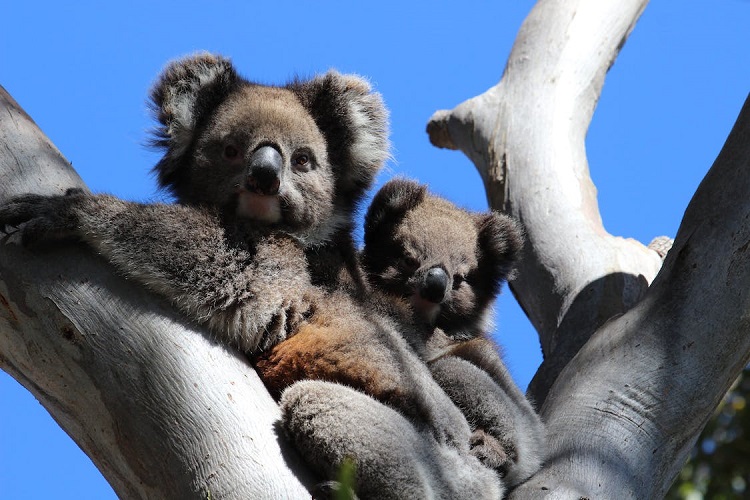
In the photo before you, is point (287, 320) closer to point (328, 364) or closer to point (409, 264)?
point (328, 364)

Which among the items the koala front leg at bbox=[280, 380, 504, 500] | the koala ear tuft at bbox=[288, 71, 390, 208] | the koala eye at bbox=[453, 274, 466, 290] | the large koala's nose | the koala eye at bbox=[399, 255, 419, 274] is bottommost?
the koala front leg at bbox=[280, 380, 504, 500]

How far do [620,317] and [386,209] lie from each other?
1773mm

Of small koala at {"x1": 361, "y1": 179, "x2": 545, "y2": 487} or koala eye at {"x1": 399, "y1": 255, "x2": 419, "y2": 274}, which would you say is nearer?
small koala at {"x1": 361, "y1": 179, "x2": 545, "y2": 487}

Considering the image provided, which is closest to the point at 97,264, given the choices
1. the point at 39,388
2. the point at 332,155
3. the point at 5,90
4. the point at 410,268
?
the point at 39,388

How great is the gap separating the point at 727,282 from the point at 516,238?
1797mm

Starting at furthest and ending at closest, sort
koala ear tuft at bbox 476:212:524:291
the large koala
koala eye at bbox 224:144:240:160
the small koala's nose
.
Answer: koala ear tuft at bbox 476:212:524:291 → the small koala's nose → koala eye at bbox 224:144:240:160 → the large koala

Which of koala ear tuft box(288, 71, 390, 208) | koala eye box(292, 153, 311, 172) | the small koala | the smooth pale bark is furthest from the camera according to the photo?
koala ear tuft box(288, 71, 390, 208)

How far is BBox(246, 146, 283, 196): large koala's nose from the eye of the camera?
14.1 feet

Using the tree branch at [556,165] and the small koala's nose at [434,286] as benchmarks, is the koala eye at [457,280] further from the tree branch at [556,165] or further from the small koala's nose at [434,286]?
the tree branch at [556,165]

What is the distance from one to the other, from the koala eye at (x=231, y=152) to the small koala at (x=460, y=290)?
1.17 metres

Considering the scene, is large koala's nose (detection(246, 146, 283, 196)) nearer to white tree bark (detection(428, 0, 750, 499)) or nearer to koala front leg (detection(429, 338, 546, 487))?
koala front leg (detection(429, 338, 546, 487))

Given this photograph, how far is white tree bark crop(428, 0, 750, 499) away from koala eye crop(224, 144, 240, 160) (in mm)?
2022

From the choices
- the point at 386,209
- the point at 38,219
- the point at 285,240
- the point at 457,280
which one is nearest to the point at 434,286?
the point at 457,280

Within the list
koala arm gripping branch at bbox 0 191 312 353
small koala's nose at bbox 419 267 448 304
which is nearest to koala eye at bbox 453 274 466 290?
small koala's nose at bbox 419 267 448 304
